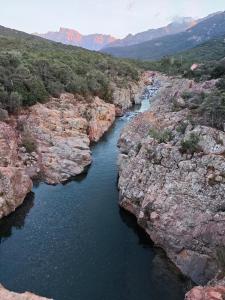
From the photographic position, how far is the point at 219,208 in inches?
1409

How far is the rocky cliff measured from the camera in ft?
152

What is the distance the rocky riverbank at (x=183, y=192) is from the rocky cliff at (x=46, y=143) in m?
11.1

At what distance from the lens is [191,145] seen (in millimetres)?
40188

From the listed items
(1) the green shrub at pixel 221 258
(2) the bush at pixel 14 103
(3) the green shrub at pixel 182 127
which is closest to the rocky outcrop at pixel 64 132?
(2) the bush at pixel 14 103

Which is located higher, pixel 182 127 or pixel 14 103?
pixel 182 127

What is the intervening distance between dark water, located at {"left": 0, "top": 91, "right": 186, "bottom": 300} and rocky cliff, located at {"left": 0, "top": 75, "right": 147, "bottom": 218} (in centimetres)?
273

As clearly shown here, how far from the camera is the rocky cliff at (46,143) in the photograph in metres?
46.3

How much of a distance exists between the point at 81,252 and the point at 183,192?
1093cm

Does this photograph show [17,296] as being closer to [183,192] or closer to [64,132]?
[183,192]

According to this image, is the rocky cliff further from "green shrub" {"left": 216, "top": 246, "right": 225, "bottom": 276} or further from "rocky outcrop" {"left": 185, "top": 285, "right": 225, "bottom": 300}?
"rocky outcrop" {"left": 185, "top": 285, "right": 225, "bottom": 300}

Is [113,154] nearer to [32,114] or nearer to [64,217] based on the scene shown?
[32,114]

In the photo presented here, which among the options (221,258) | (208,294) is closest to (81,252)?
(221,258)

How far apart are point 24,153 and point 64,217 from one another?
15.9 meters

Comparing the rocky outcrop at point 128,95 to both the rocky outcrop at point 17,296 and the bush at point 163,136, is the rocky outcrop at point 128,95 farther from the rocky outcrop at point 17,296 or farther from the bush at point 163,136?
the rocky outcrop at point 17,296
